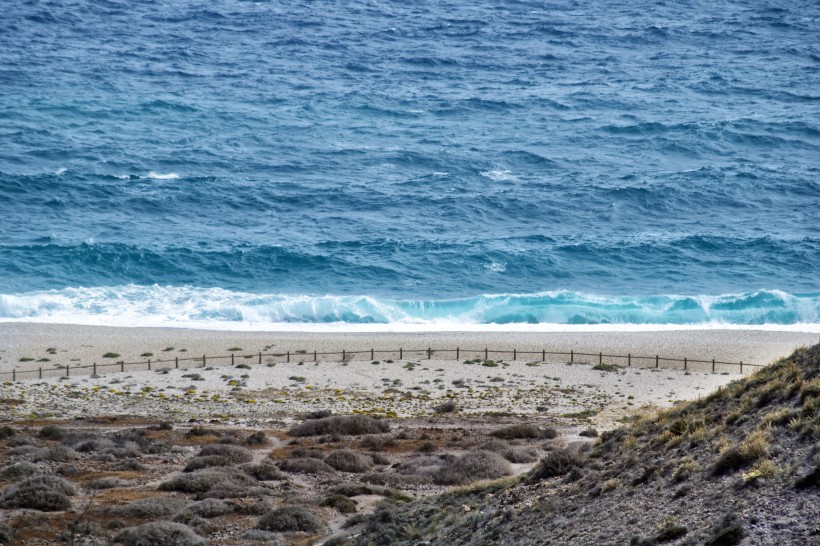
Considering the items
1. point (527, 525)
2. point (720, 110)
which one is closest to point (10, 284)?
point (527, 525)

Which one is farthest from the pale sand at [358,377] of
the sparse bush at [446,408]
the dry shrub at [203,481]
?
the dry shrub at [203,481]

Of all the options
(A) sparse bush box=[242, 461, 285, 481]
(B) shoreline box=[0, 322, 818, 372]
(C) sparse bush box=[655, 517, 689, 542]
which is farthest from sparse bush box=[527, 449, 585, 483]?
(B) shoreline box=[0, 322, 818, 372]

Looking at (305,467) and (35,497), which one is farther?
(305,467)

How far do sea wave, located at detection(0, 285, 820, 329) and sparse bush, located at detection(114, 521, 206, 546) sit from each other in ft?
125

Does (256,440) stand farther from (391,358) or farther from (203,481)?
(391,358)

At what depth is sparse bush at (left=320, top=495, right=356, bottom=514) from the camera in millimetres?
24344

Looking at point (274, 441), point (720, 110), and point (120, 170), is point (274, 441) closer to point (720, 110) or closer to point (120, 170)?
point (120, 170)

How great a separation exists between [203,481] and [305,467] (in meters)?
3.43

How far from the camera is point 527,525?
18.3 metres

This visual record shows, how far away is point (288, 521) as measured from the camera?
2267 centimetres

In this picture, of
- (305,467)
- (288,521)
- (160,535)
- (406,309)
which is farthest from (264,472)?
(406,309)

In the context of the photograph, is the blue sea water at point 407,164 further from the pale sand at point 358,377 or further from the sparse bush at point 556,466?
the sparse bush at point 556,466

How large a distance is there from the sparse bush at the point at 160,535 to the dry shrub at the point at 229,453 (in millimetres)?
7974

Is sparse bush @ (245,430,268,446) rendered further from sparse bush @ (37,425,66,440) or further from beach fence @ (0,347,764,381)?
beach fence @ (0,347,764,381)
